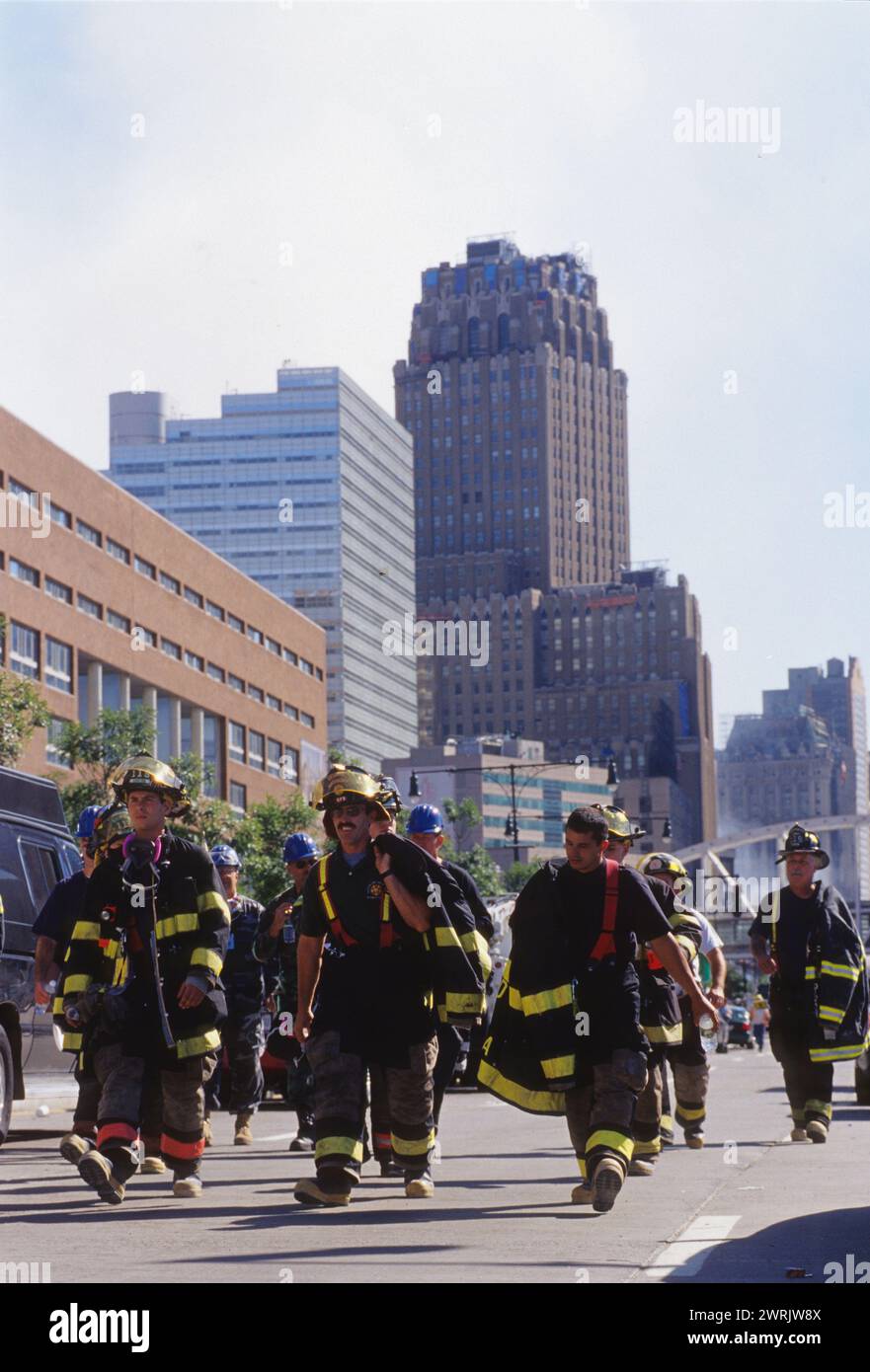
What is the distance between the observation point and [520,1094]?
10195mm

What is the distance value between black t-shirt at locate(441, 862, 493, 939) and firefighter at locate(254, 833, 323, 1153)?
177cm

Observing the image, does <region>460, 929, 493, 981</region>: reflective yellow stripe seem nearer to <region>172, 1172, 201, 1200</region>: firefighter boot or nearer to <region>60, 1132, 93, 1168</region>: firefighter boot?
<region>172, 1172, 201, 1200</region>: firefighter boot

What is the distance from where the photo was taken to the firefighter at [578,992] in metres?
10.1

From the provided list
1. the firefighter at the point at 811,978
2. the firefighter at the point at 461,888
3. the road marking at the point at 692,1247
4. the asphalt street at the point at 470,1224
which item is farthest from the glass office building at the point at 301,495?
the road marking at the point at 692,1247

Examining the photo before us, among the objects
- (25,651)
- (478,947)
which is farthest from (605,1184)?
(25,651)

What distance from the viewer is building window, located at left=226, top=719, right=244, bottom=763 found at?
93938 mm

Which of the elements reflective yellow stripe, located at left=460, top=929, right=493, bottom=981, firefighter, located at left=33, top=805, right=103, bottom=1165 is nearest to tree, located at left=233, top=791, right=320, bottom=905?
firefighter, located at left=33, top=805, right=103, bottom=1165

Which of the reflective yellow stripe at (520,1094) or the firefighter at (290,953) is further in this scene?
the firefighter at (290,953)

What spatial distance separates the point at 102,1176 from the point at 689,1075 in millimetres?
5417

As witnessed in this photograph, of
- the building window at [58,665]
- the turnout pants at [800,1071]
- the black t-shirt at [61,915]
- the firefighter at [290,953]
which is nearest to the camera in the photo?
the black t-shirt at [61,915]

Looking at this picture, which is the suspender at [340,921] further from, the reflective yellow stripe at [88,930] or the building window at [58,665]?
the building window at [58,665]

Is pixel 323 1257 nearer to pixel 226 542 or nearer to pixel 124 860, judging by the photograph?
pixel 124 860

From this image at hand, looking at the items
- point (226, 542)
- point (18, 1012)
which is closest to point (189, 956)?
point (18, 1012)

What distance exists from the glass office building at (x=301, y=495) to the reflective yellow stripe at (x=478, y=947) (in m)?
158
